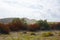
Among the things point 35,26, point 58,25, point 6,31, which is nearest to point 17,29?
point 35,26

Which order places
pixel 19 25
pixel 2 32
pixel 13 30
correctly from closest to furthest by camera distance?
1. pixel 2 32
2. pixel 13 30
3. pixel 19 25

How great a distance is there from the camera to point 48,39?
28656mm

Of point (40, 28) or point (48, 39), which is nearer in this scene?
point (48, 39)

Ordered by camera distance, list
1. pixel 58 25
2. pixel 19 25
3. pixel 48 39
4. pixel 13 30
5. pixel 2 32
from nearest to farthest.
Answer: pixel 48 39, pixel 2 32, pixel 13 30, pixel 19 25, pixel 58 25

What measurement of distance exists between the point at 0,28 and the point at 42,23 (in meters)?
14.1

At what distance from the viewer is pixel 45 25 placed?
157ft

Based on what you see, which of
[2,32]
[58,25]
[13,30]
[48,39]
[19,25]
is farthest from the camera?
[58,25]

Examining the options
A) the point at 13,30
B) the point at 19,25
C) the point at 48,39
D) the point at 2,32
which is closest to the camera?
the point at 48,39

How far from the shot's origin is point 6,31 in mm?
37500

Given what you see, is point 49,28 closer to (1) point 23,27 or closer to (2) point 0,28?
(1) point 23,27

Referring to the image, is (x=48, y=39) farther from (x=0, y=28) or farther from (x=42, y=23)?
(x=42, y=23)

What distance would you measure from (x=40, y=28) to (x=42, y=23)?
83.0 inches

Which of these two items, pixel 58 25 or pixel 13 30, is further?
pixel 58 25

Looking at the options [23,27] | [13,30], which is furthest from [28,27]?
[13,30]
